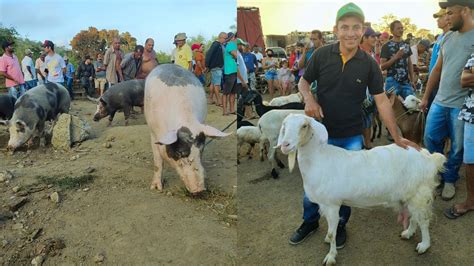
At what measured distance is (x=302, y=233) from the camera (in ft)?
12.1

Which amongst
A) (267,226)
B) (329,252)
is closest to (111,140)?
(267,226)

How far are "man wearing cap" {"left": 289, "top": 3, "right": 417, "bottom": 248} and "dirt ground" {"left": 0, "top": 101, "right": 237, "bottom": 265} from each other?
1244 millimetres

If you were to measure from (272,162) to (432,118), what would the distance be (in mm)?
2078

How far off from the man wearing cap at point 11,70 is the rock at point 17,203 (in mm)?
5447

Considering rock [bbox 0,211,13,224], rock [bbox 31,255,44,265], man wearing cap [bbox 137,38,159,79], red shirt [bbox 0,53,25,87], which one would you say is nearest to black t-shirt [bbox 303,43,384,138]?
rock [bbox 31,255,44,265]

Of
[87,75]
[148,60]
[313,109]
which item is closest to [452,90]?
[313,109]

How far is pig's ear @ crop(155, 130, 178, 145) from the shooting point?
446cm

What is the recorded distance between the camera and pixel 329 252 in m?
3.40

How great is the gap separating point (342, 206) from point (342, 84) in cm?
114

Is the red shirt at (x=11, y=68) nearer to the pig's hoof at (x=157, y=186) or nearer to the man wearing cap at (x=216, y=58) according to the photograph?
the man wearing cap at (x=216, y=58)

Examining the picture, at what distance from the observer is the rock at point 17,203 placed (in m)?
4.43

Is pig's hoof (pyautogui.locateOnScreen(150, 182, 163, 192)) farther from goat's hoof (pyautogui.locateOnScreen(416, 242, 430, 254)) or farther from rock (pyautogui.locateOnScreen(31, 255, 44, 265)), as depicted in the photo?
goat's hoof (pyautogui.locateOnScreen(416, 242, 430, 254))

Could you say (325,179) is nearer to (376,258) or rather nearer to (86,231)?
(376,258)

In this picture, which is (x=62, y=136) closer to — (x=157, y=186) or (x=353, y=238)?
(x=157, y=186)
